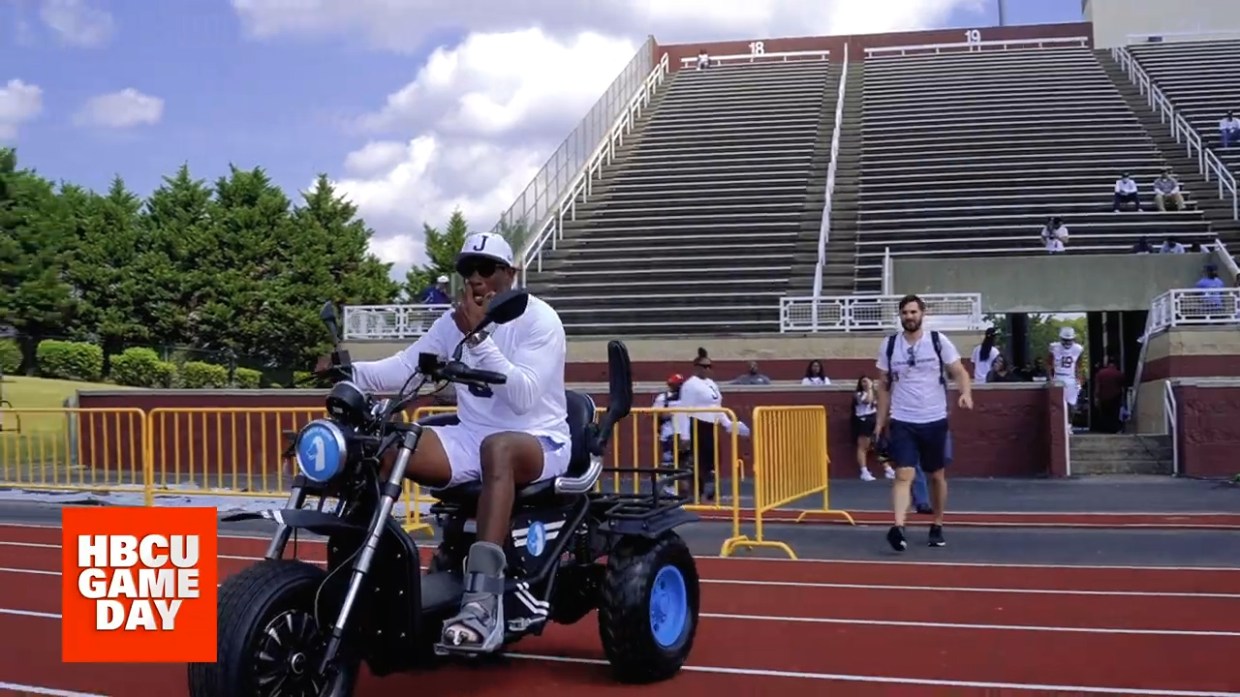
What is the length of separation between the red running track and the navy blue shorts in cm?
103

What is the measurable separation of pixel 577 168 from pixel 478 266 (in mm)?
29552

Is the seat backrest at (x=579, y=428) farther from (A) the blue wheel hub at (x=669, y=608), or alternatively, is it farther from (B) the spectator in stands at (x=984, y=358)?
(B) the spectator in stands at (x=984, y=358)

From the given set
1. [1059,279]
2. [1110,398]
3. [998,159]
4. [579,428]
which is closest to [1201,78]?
[998,159]

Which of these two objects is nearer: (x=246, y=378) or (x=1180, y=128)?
(x=1180, y=128)

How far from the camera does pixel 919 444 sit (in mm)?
10648

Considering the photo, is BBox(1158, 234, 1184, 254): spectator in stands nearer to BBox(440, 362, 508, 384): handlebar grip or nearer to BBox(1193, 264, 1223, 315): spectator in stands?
BBox(1193, 264, 1223, 315): spectator in stands

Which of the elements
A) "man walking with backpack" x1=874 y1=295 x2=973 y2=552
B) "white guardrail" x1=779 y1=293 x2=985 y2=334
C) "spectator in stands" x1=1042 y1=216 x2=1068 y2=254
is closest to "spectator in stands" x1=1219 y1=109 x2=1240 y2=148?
"spectator in stands" x1=1042 y1=216 x2=1068 y2=254

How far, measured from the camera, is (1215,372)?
2167cm

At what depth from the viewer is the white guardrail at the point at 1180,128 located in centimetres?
3020

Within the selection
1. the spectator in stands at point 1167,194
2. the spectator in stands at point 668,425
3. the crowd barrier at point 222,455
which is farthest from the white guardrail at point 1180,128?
the crowd barrier at point 222,455

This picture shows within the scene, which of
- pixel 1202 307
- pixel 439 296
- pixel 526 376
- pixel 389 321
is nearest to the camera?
pixel 526 376

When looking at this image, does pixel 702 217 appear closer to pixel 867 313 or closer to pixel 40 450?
pixel 867 313

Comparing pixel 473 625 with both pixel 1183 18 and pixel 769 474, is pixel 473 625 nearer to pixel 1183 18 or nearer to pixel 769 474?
pixel 769 474

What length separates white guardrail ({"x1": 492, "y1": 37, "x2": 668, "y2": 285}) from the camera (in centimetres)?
3070
